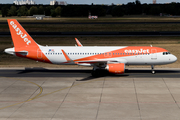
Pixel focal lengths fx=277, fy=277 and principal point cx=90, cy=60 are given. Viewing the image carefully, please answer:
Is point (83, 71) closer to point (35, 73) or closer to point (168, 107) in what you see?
point (35, 73)

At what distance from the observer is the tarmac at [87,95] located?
26203mm

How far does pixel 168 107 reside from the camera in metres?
28.0

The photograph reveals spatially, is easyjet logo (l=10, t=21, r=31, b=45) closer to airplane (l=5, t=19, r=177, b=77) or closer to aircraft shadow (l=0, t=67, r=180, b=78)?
airplane (l=5, t=19, r=177, b=77)

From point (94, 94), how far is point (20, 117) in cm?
1032

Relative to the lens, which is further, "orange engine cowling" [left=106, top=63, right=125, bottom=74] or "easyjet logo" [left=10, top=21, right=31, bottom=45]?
"easyjet logo" [left=10, top=21, right=31, bottom=45]

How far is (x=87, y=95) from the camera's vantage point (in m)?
32.5

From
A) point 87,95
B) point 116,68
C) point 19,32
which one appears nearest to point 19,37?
point 19,32

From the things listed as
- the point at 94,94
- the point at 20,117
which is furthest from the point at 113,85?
the point at 20,117

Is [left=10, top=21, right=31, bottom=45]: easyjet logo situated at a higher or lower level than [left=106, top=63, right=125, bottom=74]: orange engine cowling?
higher

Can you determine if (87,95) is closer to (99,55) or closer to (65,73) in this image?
(99,55)

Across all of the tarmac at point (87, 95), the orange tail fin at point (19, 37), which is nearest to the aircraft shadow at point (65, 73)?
the tarmac at point (87, 95)

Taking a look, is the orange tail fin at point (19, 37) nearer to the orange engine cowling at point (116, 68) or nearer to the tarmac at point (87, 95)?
the tarmac at point (87, 95)

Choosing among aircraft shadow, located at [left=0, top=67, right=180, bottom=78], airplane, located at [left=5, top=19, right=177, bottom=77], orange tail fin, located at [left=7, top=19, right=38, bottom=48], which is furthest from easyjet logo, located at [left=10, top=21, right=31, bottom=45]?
aircraft shadow, located at [left=0, top=67, right=180, bottom=78]

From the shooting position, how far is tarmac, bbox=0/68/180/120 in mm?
26203
